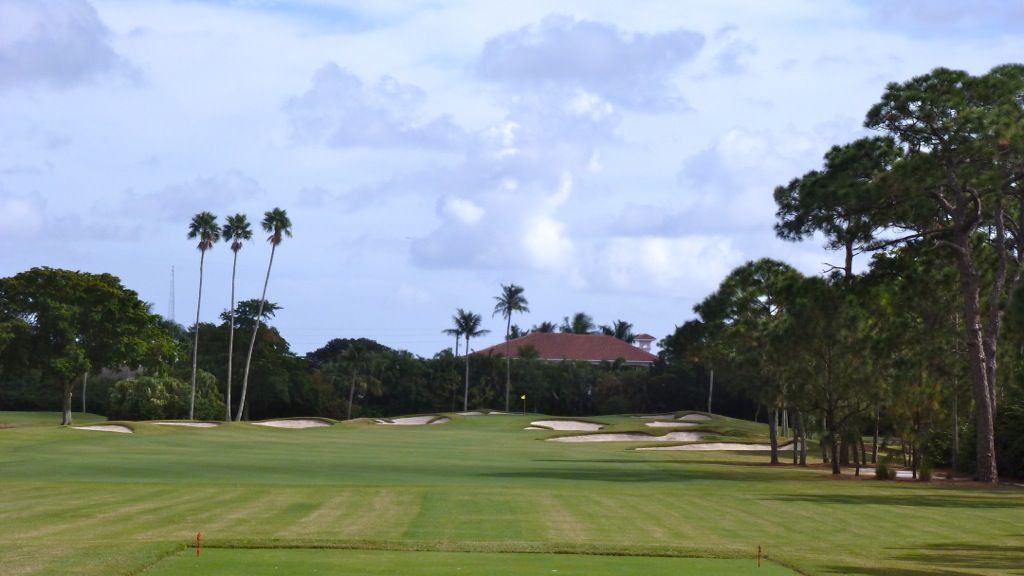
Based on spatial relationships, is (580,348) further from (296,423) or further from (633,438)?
(633,438)

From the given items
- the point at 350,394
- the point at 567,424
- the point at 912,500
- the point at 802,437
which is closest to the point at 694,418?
the point at 567,424

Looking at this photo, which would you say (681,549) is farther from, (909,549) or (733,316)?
(733,316)

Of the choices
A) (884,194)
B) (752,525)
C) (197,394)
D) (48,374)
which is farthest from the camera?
(197,394)

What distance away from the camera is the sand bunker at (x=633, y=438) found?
3049 inches

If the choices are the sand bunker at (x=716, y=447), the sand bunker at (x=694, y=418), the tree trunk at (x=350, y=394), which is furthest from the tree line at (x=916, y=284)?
the tree trunk at (x=350, y=394)

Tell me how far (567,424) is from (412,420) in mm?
16891

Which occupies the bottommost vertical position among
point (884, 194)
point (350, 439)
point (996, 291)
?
point (350, 439)

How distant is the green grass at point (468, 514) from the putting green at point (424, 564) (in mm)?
79

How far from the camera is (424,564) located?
15.4 metres

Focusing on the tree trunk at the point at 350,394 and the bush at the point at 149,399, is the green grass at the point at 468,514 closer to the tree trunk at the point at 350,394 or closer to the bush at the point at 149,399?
the bush at the point at 149,399

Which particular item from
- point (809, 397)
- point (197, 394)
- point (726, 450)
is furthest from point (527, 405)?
point (809, 397)

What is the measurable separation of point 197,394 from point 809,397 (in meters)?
65.7

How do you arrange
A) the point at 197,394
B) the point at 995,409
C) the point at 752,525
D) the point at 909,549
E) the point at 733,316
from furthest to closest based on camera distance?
the point at 197,394, the point at 733,316, the point at 995,409, the point at 752,525, the point at 909,549

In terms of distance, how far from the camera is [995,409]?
152 ft
